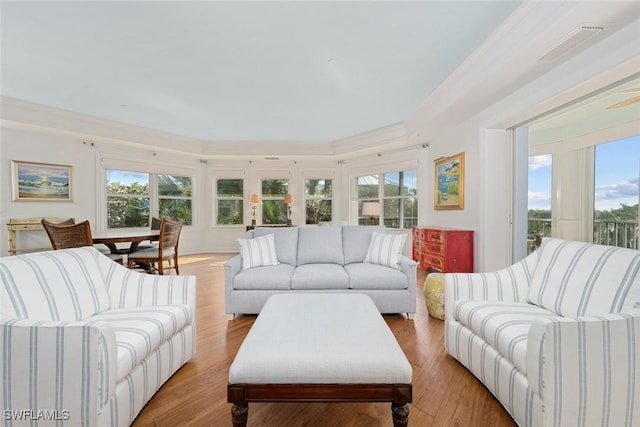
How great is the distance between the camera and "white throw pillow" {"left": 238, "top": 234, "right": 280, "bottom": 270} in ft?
10.00

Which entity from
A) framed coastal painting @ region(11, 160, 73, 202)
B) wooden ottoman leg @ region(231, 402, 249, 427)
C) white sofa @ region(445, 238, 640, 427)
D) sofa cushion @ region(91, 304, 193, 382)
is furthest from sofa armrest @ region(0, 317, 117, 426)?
framed coastal painting @ region(11, 160, 73, 202)

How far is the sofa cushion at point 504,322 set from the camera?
1.42m

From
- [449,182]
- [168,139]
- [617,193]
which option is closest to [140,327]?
[449,182]

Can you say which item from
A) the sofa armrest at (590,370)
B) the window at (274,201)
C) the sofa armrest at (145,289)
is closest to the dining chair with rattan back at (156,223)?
the window at (274,201)

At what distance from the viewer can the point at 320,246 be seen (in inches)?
133

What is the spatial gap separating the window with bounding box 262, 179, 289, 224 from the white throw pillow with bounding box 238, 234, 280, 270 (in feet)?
13.6

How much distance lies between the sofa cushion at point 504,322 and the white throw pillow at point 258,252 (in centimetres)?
191

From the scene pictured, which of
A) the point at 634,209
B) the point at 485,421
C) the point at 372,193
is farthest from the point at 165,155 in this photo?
the point at 634,209

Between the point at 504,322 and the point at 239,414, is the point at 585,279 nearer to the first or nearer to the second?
the point at 504,322

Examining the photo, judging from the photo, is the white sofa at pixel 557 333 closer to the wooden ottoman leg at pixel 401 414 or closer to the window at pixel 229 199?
the wooden ottoman leg at pixel 401 414

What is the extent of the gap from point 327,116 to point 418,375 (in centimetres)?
401

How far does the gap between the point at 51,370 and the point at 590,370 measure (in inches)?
88.5

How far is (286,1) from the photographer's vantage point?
210 cm

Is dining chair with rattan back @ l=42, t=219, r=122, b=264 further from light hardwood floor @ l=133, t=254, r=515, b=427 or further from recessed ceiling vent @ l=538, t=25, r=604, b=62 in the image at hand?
recessed ceiling vent @ l=538, t=25, r=604, b=62
